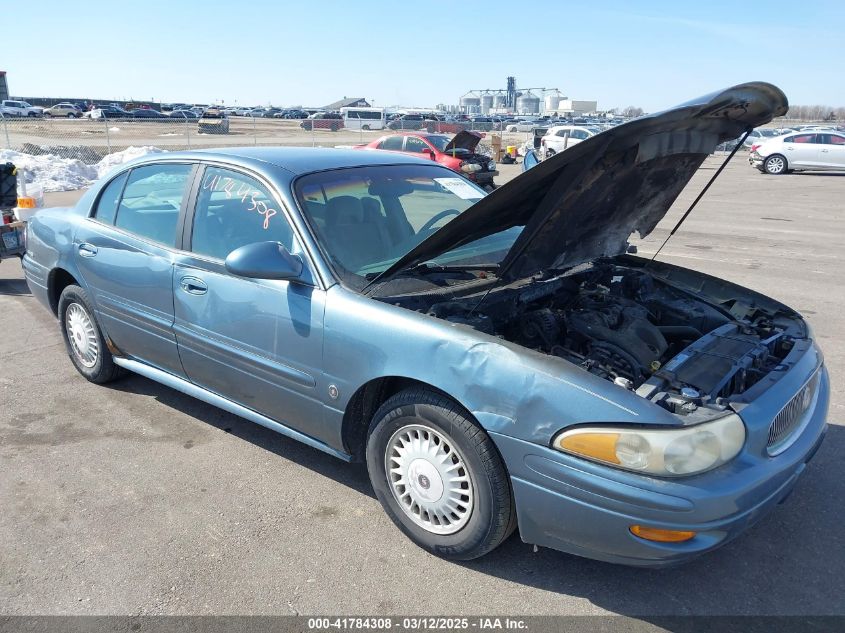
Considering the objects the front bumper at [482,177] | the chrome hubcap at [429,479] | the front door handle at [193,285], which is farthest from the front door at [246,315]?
the front bumper at [482,177]

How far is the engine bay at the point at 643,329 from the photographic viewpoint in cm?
268

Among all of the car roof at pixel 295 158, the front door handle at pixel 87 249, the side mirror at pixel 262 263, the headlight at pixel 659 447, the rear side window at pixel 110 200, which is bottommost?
the headlight at pixel 659 447

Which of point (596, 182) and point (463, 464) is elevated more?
point (596, 182)

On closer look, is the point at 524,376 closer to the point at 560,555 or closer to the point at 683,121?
the point at 560,555

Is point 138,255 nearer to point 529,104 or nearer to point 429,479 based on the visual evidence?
point 429,479

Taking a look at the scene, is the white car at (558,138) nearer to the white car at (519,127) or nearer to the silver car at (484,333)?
the silver car at (484,333)

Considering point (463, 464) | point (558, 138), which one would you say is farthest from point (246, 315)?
point (558, 138)

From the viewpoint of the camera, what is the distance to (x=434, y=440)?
2820mm

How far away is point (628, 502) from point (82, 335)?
3946mm

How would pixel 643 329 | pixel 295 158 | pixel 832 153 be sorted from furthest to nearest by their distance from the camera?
1. pixel 832 153
2. pixel 295 158
3. pixel 643 329

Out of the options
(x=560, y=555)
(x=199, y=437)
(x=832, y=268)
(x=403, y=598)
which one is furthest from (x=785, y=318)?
(x=832, y=268)

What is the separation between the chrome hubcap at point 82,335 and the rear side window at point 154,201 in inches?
31.4

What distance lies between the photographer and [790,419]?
2.71 metres

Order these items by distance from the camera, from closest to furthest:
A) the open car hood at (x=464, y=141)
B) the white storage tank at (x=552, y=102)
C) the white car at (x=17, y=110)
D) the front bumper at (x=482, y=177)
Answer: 1. the front bumper at (x=482, y=177)
2. the open car hood at (x=464, y=141)
3. the white car at (x=17, y=110)
4. the white storage tank at (x=552, y=102)
